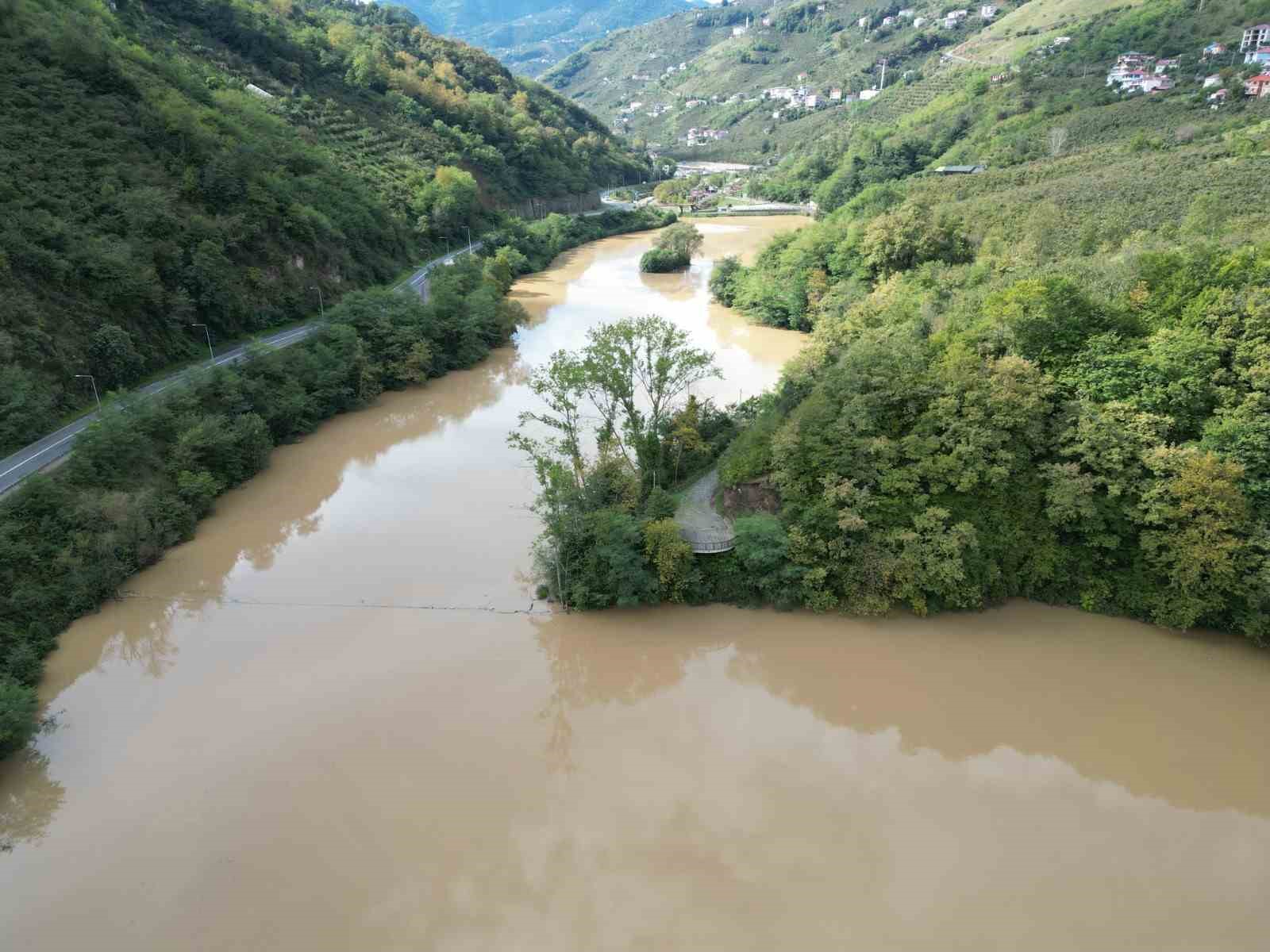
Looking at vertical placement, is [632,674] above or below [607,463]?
below

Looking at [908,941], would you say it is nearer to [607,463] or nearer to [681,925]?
[681,925]

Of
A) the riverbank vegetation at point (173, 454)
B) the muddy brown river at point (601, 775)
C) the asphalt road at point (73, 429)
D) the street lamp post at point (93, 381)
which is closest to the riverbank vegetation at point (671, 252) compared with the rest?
the riverbank vegetation at point (173, 454)

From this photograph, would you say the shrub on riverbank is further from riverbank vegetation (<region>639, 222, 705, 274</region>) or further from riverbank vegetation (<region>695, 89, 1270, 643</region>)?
riverbank vegetation (<region>695, 89, 1270, 643</region>)

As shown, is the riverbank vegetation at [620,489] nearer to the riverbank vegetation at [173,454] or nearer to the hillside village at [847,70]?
the riverbank vegetation at [173,454]

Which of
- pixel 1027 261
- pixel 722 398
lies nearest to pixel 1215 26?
pixel 1027 261

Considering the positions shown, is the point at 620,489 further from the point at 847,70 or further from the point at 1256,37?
the point at 847,70

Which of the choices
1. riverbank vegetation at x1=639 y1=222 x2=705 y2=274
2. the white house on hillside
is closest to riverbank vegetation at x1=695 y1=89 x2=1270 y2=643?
riverbank vegetation at x1=639 y1=222 x2=705 y2=274
